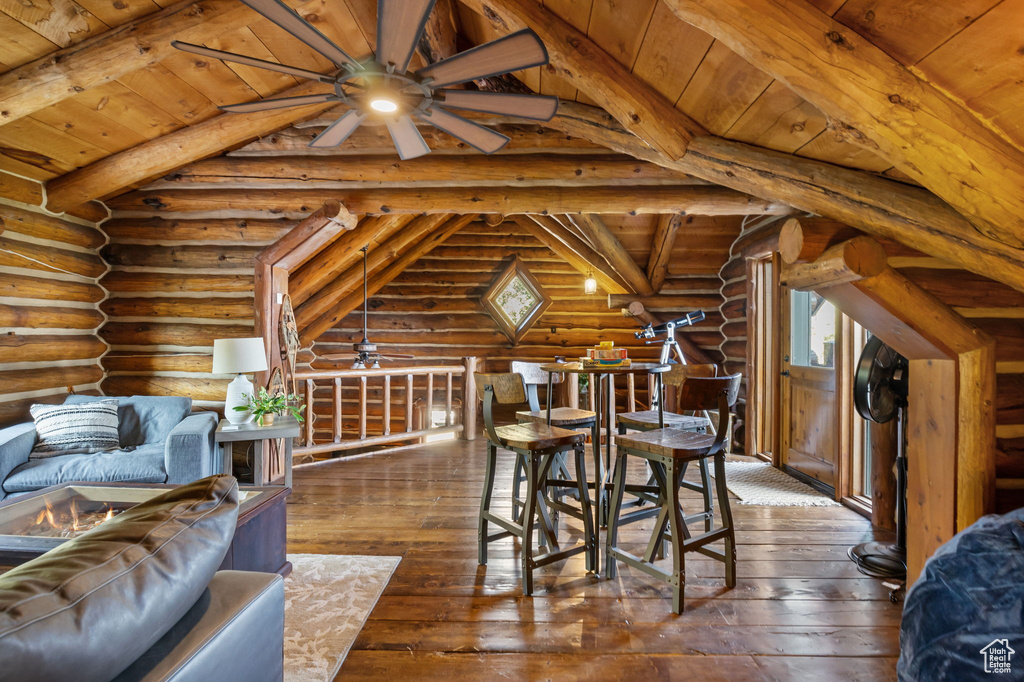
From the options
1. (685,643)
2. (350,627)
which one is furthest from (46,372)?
(685,643)

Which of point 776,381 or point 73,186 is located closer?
point 73,186

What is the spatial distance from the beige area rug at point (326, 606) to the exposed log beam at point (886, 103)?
273 cm

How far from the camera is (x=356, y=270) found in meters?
6.56

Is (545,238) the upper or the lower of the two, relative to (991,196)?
upper

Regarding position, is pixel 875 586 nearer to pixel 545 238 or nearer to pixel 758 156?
pixel 758 156

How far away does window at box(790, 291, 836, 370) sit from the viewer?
4672mm

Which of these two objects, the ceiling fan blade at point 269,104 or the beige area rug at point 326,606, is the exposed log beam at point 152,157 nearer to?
the ceiling fan blade at point 269,104

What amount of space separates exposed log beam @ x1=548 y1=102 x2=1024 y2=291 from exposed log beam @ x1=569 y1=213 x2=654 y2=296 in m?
2.33

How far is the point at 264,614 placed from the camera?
1.18m

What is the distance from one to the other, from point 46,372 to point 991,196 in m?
5.59

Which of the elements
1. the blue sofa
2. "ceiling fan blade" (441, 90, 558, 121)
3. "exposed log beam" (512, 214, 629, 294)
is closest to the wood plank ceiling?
"ceiling fan blade" (441, 90, 558, 121)

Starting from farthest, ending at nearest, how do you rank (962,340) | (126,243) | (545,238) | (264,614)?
(545,238) < (126,243) < (962,340) < (264,614)

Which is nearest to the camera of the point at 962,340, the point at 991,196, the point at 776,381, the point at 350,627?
the point at 991,196

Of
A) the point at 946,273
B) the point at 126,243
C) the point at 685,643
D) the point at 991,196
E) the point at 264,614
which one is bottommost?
the point at 685,643
